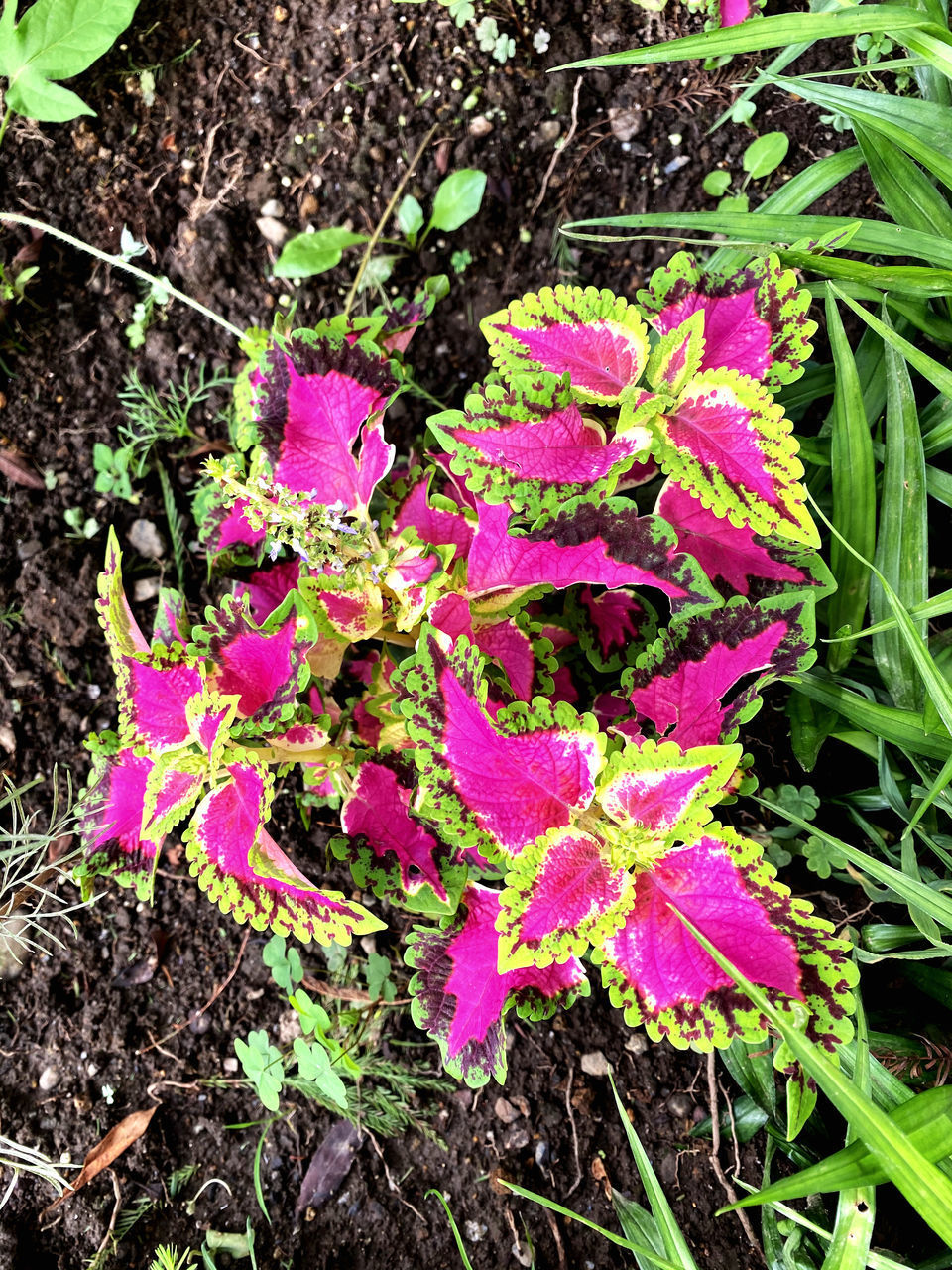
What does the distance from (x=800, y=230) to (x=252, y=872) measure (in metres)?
1.23

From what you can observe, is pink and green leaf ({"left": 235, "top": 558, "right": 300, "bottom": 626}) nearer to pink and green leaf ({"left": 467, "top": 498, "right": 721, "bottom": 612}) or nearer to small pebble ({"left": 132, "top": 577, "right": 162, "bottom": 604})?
small pebble ({"left": 132, "top": 577, "right": 162, "bottom": 604})

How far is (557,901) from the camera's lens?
3.65 feet

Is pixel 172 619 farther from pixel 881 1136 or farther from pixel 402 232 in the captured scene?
pixel 881 1136

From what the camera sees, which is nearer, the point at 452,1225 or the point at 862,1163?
the point at 862,1163

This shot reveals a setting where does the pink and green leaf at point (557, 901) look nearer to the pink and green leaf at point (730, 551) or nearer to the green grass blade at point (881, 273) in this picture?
the pink and green leaf at point (730, 551)

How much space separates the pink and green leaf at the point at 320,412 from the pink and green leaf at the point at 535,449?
0.78 ft

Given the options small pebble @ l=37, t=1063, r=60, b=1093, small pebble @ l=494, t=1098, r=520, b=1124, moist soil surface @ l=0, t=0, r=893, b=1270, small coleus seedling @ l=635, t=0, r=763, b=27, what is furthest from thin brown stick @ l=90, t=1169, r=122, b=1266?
small coleus seedling @ l=635, t=0, r=763, b=27

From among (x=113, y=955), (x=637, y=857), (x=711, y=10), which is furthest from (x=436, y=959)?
(x=711, y=10)

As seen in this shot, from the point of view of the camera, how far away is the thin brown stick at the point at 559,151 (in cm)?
182

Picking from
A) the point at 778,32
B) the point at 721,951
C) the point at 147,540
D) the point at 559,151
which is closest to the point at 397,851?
the point at 721,951

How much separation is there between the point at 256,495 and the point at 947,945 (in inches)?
42.7

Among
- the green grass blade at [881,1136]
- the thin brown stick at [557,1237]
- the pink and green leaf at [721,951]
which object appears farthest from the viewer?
the thin brown stick at [557,1237]

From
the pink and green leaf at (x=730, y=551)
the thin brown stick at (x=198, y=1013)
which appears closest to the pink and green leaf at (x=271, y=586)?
the pink and green leaf at (x=730, y=551)

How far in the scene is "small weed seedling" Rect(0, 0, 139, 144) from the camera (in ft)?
5.96
